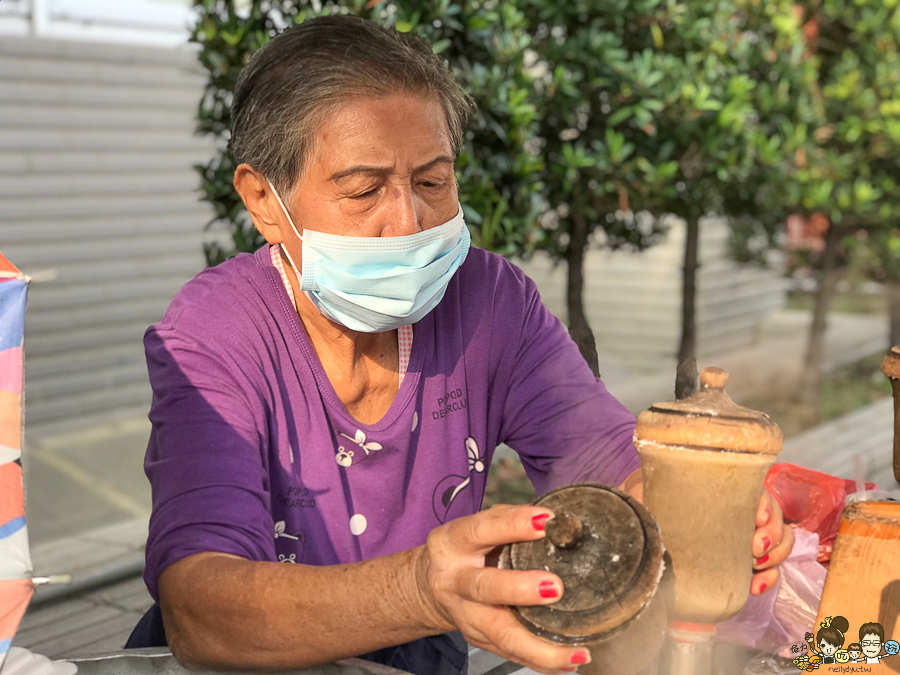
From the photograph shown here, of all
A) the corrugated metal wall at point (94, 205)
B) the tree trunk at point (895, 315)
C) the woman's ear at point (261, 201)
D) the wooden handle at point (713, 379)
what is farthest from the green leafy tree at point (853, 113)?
the wooden handle at point (713, 379)

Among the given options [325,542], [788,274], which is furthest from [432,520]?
[788,274]

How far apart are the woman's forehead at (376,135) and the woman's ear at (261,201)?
0.20 meters

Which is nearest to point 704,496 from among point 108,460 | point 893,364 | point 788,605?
point 893,364

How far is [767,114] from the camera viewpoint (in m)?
5.65

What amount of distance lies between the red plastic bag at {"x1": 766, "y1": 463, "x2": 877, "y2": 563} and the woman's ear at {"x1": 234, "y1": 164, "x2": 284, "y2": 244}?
111 centimetres

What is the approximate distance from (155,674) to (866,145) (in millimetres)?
6146

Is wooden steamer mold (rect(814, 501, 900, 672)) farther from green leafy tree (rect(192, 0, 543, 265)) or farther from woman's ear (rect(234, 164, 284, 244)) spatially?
green leafy tree (rect(192, 0, 543, 265))

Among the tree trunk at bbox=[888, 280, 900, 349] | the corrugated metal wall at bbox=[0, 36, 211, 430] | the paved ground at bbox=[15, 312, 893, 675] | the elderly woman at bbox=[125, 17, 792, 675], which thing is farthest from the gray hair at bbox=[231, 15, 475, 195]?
the tree trunk at bbox=[888, 280, 900, 349]

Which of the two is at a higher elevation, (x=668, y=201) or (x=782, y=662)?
(x=668, y=201)

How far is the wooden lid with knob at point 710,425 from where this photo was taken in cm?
125

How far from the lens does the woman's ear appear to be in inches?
82.8

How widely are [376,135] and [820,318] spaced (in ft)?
20.8

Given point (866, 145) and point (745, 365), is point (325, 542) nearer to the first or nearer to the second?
point (866, 145)
